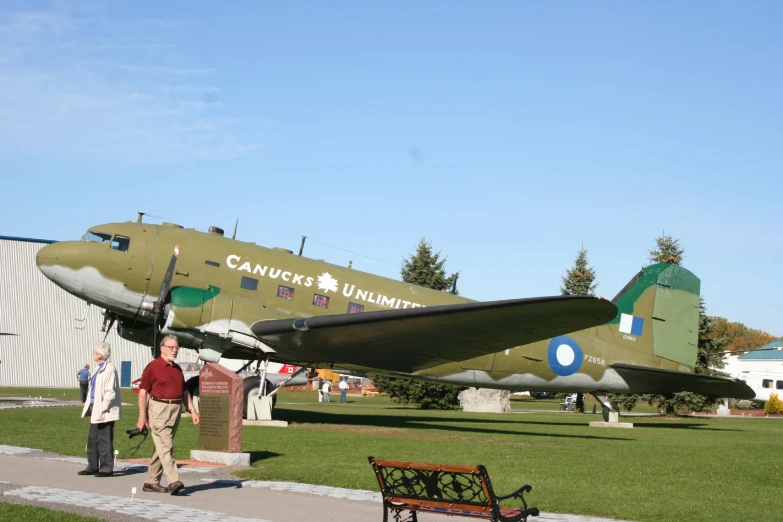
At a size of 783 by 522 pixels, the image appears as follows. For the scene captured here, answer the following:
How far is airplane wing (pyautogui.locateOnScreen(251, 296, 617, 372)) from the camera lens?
1730 centimetres

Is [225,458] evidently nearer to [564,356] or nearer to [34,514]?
[34,514]

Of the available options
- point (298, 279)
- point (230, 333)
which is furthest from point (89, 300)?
point (298, 279)

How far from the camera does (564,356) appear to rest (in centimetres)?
2620

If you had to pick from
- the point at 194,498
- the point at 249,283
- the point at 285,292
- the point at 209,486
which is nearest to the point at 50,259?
the point at 249,283

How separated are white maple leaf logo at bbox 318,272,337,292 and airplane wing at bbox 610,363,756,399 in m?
9.88

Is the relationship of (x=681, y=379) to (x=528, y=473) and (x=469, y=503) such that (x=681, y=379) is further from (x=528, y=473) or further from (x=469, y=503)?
(x=469, y=503)

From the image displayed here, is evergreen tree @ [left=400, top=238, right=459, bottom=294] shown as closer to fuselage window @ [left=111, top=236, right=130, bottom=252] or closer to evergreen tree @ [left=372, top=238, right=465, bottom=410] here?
evergreen tree @ [left=372, top=238, right=465, bottom=410]

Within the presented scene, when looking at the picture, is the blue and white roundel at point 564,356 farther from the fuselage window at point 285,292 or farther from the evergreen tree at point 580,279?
the evergreen tree at point 580,279

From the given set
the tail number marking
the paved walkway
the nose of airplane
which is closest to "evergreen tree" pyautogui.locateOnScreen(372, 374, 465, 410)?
the tail number marking

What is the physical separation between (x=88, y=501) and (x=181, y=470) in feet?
11.3

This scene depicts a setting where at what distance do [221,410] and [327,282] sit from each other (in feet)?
32.6

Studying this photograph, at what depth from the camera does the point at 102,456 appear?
40.0 ft

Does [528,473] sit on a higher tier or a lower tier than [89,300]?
lower

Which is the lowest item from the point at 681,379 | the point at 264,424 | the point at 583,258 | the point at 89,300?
the point at 264,424
